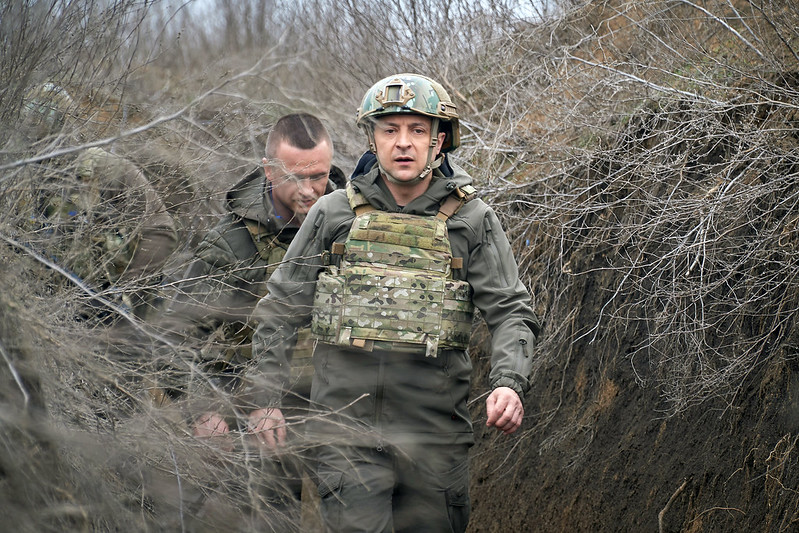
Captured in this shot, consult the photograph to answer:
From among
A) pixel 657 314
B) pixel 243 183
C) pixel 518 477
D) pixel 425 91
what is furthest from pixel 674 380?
pixel 243 183

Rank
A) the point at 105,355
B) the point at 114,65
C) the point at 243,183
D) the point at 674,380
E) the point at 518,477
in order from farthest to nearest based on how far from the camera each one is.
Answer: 1. the point at 518,477
2. the point at 674,380
3. the point at 243,183
4. the point at 114,65
5. the point at 105,355

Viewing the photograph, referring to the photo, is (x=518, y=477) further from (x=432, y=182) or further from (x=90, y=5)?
(x=90, y=5)

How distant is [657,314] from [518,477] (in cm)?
174

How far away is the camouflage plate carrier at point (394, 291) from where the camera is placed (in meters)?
4.08

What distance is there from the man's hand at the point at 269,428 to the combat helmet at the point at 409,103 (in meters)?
1.47

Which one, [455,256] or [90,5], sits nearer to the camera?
[90,5]

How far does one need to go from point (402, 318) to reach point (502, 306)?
429 millimetres

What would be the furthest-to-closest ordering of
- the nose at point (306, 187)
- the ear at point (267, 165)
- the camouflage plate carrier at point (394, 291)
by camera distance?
the nose at point (306, 187)
the camouflage plate carrier at point (394, 291)
the ear at point (267, 165)

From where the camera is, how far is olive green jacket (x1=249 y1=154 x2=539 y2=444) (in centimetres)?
404

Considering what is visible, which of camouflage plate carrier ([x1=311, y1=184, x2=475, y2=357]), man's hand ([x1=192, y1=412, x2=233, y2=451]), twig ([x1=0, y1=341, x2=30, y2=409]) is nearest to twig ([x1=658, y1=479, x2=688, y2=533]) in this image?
camouflage plate carrier ([x1=311, y1=184, x2=475, y2=357])

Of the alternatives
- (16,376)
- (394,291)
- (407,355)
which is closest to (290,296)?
(394,291)

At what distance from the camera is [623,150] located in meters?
6.37

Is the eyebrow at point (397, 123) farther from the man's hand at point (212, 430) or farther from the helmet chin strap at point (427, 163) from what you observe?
the man's hand at point (212, 430)

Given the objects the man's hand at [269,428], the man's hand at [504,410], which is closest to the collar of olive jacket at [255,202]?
the man's hand at [504,410]
